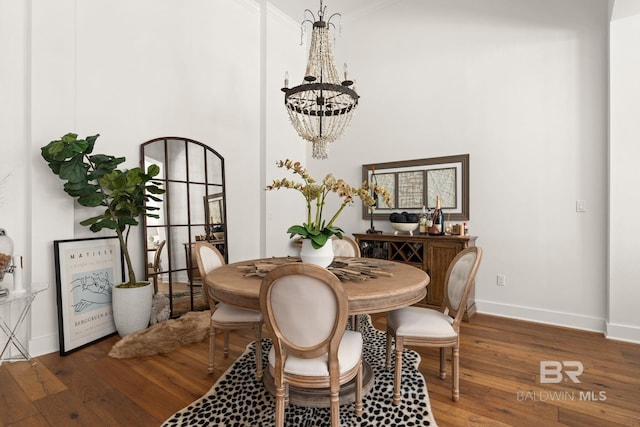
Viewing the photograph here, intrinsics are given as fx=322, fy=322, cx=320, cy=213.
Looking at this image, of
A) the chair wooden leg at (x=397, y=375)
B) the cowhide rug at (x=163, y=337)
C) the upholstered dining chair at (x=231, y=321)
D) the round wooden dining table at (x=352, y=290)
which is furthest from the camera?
the cowhide rug at (x=163, y=337)

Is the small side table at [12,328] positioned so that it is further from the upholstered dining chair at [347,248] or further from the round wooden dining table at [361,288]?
the upholstered dining chair at [347,248]

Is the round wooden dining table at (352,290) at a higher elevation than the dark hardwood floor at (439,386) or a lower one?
higher

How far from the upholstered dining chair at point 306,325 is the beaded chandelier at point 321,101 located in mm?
1573

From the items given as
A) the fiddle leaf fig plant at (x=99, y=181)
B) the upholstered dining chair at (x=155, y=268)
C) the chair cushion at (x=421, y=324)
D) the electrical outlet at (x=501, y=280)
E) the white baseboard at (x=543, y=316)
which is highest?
the fiddle leaf fig plant at (x=99, y=181)

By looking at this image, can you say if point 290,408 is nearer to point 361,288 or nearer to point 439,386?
point 361,288

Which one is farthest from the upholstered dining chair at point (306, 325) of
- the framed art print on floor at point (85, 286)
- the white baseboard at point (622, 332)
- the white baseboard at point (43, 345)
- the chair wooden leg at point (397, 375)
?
the white baseboard at point (622, 332)

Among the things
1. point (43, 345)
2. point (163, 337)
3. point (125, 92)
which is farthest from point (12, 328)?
point (125, 92)

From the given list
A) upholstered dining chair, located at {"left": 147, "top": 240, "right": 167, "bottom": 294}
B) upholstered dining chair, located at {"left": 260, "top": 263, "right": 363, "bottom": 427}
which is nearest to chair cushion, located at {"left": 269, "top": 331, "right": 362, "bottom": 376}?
upholstered dining chair, located at {"left": 260, "top": 263, "right": 363, "bottom": 427}

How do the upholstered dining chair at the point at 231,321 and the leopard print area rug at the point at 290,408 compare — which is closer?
the leopard print area rug at the point at 290,408

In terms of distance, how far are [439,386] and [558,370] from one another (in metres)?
0.98

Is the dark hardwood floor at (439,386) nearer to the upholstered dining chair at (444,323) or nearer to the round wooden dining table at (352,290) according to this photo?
the upholstered dining chair at (444,323)

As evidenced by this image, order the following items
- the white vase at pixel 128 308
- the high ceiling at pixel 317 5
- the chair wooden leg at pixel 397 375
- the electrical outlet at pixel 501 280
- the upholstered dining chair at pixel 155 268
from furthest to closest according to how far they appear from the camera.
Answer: the high ceiling at pixel 317 5 → the electrical outlet at pixel 501 280 → the upholstered dining chair at pixel 155 268 → the white vase at pixel 128 308 → the chair wooden leg at pixel 397 375

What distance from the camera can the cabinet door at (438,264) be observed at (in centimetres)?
345

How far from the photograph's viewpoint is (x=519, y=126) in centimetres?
345
